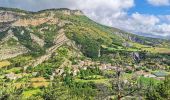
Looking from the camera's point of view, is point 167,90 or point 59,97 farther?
point 167,90

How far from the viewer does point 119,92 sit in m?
36.9

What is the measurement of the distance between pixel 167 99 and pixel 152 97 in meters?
5.07

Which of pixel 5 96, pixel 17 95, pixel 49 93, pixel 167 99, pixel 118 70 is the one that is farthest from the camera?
pixel 167 99

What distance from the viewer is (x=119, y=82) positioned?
36.3 metres

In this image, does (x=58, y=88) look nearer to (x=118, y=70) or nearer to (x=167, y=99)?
(x=167, y=99)

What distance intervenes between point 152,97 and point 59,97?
29.5 m

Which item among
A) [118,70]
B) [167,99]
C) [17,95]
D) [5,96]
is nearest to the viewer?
[118,70]

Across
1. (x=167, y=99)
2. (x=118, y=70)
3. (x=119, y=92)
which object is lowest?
(x=167, y=99)

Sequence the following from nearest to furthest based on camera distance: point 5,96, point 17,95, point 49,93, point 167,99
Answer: point 5,96 < point 17,95 < point 49,93 < point 167,99

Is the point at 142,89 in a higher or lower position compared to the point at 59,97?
higher

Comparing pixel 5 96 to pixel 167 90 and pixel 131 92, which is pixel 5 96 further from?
pixel 167 90

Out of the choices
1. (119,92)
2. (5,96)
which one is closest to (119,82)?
(119,92)

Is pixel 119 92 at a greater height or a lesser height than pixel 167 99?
greater

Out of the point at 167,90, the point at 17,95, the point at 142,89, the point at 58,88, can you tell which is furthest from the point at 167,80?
the point at 142,89
